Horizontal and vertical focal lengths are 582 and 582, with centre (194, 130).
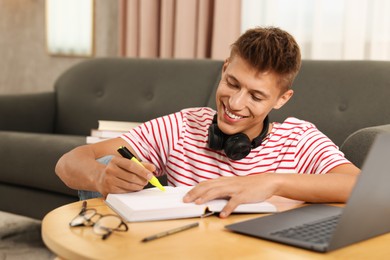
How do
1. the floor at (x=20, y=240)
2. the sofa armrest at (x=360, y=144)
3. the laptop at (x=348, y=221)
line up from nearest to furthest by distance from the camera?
the laptop at (x=348, y=221)
the sofa armrest at (x=360, y=144)
the floor at (x=20, y=240)

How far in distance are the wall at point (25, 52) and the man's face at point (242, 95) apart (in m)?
2.87

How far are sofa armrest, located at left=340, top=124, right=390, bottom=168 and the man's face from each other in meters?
0.30

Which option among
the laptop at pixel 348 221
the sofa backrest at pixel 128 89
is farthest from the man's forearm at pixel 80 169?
the sofa backrest at pixel 128 89

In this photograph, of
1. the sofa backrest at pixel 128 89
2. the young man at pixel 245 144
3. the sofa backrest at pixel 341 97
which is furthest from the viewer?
the sofa backrest at pixel 128 89

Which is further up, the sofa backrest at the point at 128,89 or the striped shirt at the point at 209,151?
the striped shirt at the point at 209,151

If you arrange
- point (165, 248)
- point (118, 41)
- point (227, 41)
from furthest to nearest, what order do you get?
point (118, 41) < point (227, 41) < point (165, 248)

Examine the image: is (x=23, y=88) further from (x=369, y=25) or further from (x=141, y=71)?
(x=369, y=25)

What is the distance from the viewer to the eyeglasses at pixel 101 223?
0.87 metres

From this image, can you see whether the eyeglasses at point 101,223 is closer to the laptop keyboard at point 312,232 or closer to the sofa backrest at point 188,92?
the laptop keyboard at point 312,232

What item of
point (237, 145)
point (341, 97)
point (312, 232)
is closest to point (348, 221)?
point (312, 232)

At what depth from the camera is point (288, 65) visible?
1343mm

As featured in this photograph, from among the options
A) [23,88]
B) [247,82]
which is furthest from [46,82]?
[247,82]

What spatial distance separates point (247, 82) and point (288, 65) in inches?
4.3

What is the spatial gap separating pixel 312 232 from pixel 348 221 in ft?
0.31
